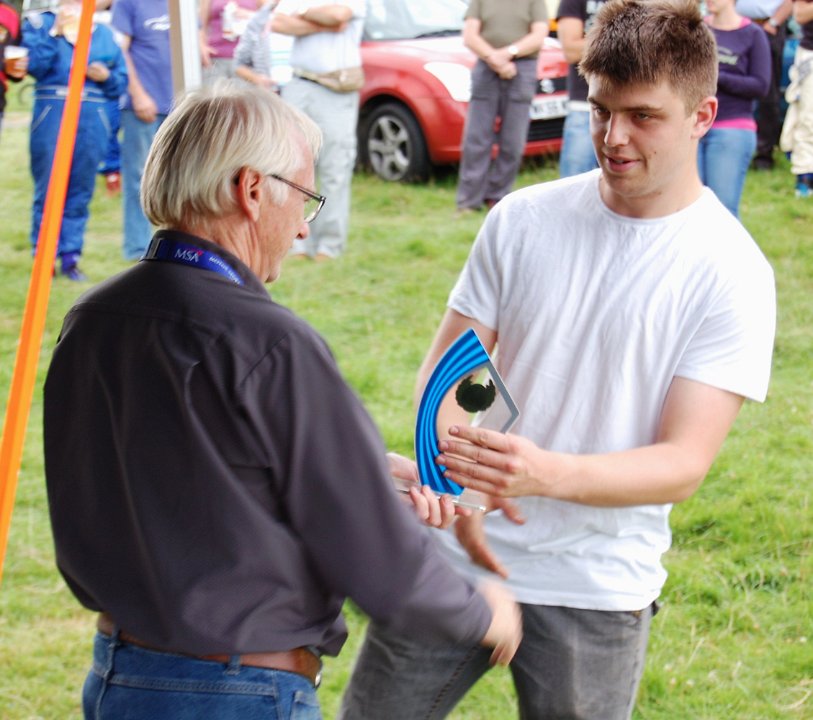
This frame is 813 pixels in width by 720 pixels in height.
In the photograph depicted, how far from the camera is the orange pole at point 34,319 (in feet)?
8.30

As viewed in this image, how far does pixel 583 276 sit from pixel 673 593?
2.22 metres

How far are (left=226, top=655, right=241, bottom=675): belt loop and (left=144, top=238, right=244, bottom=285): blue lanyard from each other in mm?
577

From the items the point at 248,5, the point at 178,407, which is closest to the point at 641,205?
the point at 178,407

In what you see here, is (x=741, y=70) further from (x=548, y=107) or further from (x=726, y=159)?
(x=548, y=107)

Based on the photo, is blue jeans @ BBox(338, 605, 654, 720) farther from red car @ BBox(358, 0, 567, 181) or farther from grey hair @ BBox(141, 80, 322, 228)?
red car @ BBox(358, 0, 567, 181)

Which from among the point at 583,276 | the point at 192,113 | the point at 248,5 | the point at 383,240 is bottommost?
the point at 383,240

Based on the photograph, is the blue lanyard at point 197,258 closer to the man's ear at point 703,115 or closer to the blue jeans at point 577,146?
the man's ear at point 703,115

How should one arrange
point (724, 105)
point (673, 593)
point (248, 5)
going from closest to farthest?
point (673, 593) → point (724, 105) → point (248, 5)

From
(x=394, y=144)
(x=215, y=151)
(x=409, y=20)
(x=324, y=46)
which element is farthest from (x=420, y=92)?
(x=215, y=151)

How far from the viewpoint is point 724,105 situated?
22.3 ft

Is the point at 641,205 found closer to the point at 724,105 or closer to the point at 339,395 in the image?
the point at 339,395

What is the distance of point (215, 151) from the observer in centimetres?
189

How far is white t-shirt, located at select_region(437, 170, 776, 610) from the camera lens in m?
Result: 2.27

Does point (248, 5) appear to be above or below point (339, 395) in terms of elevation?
below
